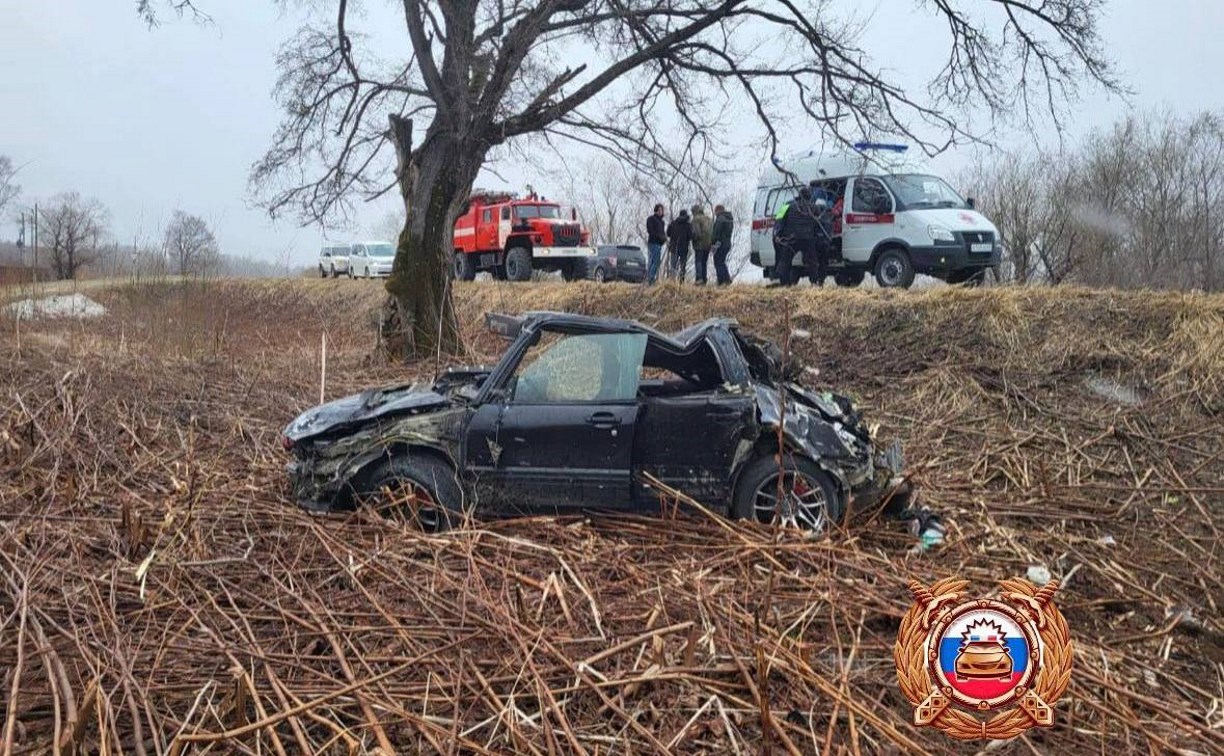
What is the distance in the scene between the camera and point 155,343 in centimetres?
1201

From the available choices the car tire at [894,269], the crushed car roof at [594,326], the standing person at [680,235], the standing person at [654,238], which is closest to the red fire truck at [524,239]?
the standing person at [654,238]

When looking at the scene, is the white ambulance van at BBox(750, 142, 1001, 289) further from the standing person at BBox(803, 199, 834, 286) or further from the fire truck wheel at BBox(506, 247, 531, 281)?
→ the fire truck wheel at BBox(506, 247, 531, 281)

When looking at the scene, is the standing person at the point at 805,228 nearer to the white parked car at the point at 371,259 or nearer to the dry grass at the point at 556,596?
the dry grass at the point at 556,596

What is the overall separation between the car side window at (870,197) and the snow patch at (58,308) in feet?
40.1

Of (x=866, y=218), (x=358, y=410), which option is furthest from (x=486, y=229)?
(x=358, y=410)

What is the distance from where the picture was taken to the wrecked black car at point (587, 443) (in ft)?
17.5

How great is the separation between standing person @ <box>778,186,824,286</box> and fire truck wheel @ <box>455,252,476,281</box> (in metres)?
12.1

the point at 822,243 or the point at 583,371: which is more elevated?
the point at 822,243

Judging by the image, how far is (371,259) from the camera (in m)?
33.0

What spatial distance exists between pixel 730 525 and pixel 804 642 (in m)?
1.09

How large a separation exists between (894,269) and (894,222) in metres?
0.78

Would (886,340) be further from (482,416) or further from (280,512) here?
(280,512)

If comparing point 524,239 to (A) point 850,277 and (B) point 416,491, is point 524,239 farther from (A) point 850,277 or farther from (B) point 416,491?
(B) point 416,491

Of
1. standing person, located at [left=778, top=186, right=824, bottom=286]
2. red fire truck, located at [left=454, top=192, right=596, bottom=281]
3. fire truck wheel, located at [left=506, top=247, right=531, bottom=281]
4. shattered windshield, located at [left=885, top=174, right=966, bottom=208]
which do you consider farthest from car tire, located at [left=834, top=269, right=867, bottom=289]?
fire truck wheel, located at [left=506, top=247, right=531, bottom=281]
